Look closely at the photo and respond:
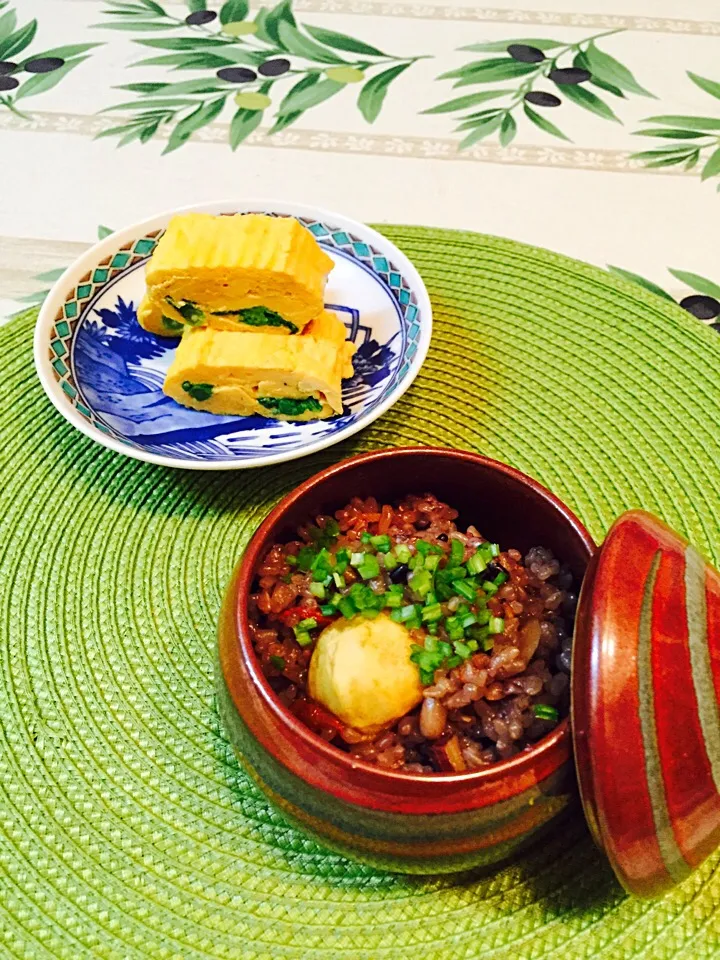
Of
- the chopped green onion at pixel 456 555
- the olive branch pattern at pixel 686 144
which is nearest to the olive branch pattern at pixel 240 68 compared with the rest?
the olive branch pattern at pixel 686 144

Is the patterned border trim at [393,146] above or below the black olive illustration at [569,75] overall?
below

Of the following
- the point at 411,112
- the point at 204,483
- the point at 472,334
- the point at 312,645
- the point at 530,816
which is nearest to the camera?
the point at 530,816

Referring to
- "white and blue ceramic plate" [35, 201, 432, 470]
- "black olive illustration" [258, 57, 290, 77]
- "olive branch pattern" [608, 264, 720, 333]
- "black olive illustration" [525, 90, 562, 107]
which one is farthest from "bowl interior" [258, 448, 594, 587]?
"black olive illustration" [258, 57, 290, 77]

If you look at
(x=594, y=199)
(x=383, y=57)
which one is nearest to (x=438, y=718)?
(x=594, y=199)

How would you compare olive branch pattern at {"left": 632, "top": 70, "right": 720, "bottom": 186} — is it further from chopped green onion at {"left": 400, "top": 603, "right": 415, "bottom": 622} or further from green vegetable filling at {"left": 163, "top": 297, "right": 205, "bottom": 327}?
chopped green onion at {"left": 400, "top": 603, "right": 415, "bottom": 622}

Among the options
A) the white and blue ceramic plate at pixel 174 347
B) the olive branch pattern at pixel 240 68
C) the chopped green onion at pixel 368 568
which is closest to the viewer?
the chopped green onion at pixel 368 568

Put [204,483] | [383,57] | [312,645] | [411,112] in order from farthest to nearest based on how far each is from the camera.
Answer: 1. [383,57]
2. [411,112]
3. [204,483]
4. [312,645]

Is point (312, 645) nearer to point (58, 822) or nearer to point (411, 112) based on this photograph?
point (58, 822)

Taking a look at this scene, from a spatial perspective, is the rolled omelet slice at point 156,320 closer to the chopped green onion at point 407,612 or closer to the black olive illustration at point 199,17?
the chopped green onion at point 407,612
